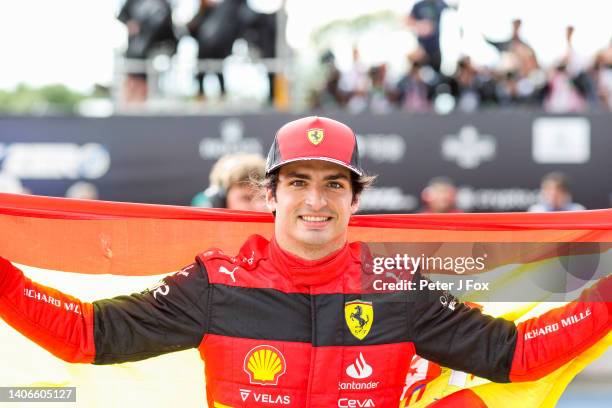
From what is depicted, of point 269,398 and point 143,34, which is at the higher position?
point 143,34

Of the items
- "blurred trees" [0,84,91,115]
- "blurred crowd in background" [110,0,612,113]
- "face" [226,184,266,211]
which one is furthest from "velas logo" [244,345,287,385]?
"blurred trees" [0,84,91,115]

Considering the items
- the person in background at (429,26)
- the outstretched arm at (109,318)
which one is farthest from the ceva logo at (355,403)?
the person in background at (429,26)

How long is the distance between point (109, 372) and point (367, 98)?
7.58 m

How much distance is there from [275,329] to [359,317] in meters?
0.25

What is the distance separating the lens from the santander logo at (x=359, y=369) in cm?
282

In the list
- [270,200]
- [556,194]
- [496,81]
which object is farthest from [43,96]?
[270,200]

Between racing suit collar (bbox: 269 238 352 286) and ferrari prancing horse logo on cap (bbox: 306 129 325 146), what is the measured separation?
334 millimetres

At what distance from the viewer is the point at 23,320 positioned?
108 inches

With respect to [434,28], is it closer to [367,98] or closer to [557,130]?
[367,98]

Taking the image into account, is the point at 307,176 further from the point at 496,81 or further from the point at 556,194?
the point at 496,81

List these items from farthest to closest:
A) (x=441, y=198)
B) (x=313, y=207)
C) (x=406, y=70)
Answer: (x=406, y=70), (x=441, y=198), (x=313, y=207)

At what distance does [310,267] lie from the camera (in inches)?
111

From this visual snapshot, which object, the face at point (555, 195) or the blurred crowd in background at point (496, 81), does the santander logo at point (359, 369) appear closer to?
the face at point (555, 195)

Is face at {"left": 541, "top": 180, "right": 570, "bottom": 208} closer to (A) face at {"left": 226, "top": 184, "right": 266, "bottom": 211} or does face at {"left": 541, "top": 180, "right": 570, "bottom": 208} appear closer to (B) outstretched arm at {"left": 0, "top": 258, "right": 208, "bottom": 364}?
(A) face at {"left": 226, "top": 184, "right": 266, "bottom": 211}
